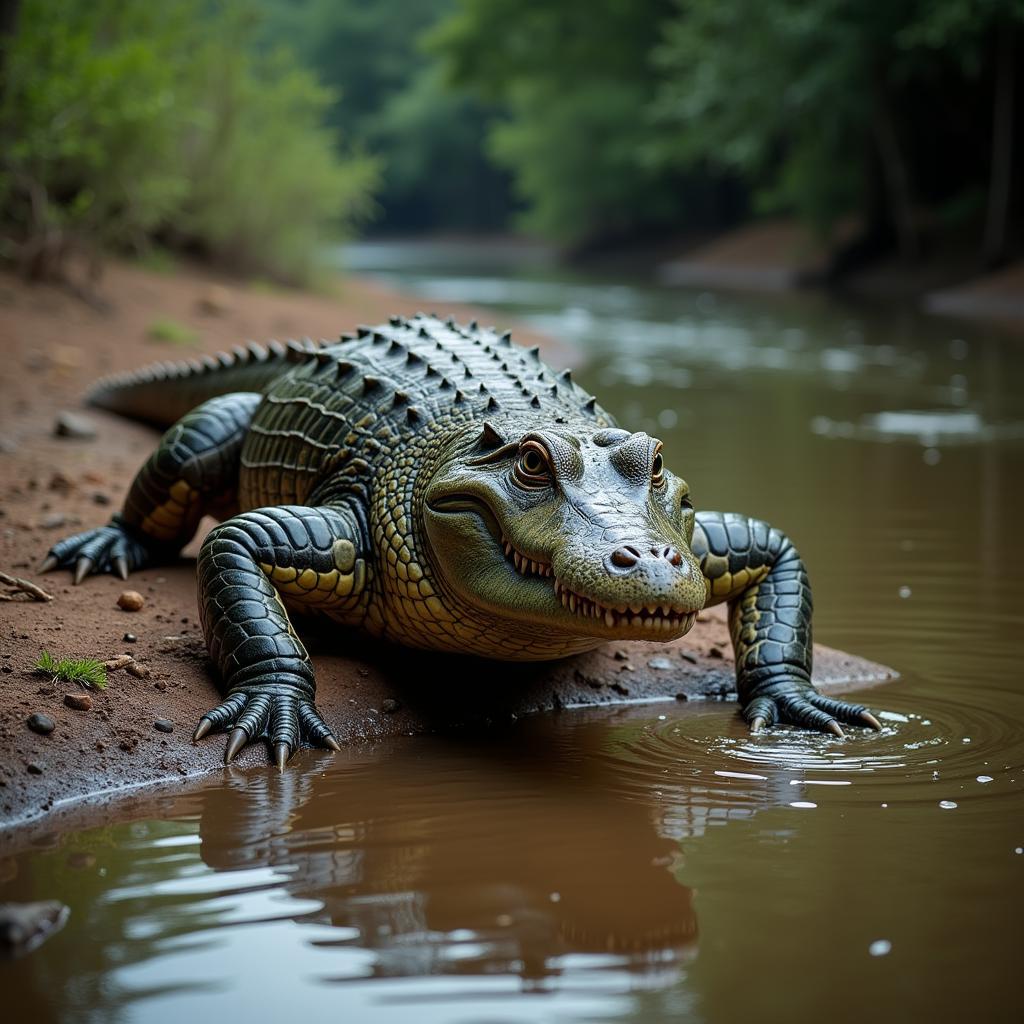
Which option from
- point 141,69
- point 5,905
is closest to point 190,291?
point 141,69

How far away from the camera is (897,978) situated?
280 centimetres

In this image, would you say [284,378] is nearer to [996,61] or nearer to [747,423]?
[747,423]

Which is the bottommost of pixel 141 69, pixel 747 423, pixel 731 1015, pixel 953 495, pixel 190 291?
pixel 731 1015

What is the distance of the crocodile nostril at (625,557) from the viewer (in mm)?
3664

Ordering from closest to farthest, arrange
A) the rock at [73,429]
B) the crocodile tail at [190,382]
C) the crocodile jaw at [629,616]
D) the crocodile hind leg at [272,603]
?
1. the crocodile jaw at [629,616]
2. the crocodile hind leg at [272,603]
3. the crocodile tail at [190,382]
4. the rock at [73,429]

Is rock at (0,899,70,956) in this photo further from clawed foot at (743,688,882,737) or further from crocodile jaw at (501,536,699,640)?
clawed foot at (743,688,882,737)

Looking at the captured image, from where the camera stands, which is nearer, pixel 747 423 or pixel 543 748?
pixel 543 748

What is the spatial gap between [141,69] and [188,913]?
10625 mm

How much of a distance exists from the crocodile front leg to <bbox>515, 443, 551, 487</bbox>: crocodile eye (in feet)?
2.69

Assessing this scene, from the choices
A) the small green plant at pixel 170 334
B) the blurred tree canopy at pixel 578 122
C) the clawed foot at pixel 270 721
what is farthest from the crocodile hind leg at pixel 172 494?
the blurred tree canopy at pixel 578 122

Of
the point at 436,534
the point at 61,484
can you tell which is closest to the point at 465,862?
the point at 436,534

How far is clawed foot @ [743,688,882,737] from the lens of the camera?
4.43m

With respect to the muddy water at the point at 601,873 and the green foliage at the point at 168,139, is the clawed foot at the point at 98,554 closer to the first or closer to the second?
the muddy water at the point at 601,873

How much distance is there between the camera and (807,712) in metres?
4.48
